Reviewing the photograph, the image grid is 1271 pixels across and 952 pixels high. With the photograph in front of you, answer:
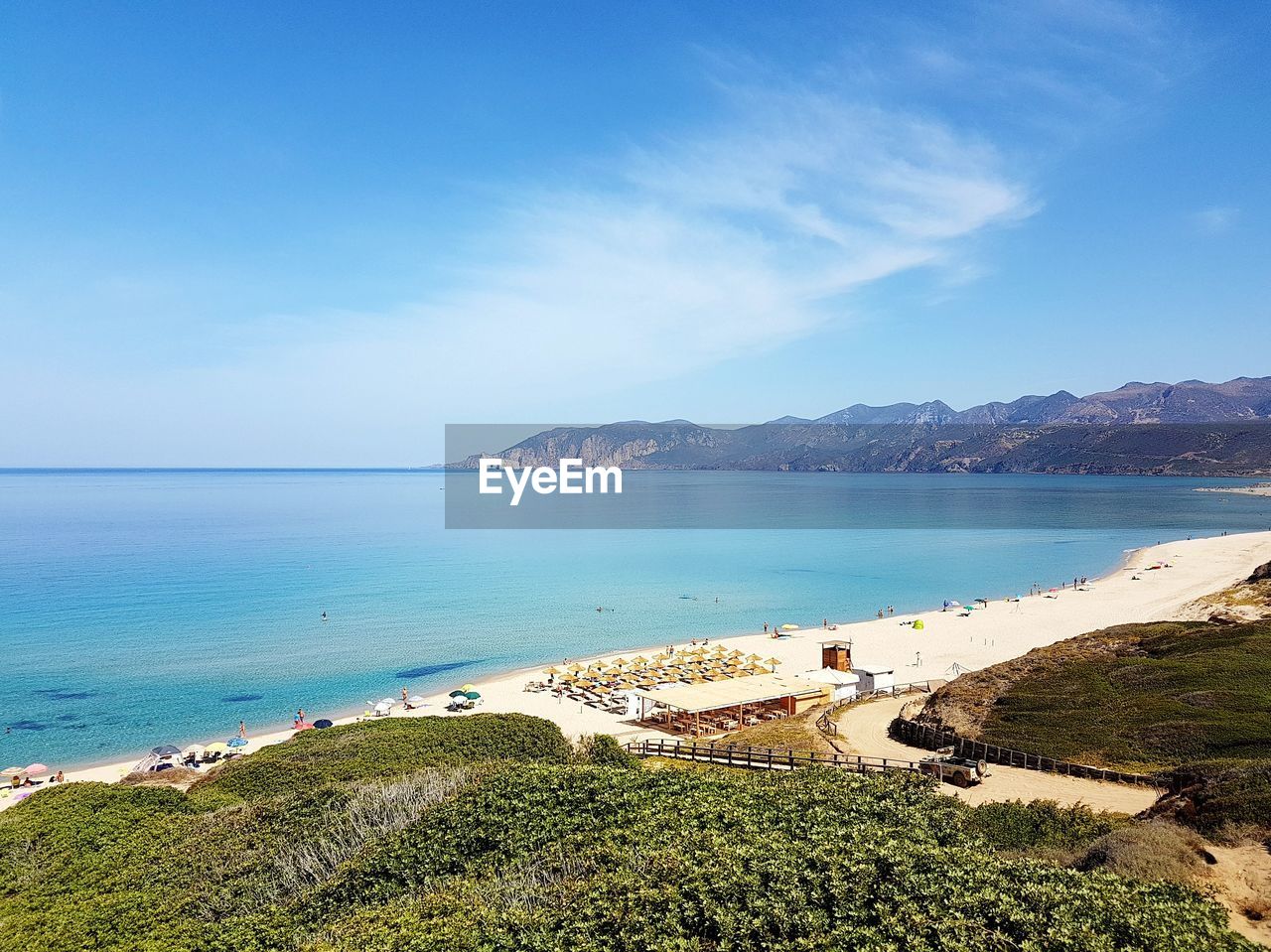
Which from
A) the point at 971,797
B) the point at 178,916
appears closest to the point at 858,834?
the point at 971,797

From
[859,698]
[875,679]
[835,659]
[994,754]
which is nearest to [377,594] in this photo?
[835,659]

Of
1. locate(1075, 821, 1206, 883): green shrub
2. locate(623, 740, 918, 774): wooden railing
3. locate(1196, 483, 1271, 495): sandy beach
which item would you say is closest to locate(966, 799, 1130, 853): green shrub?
locate(1075, 821, 1206, 883): green shrub

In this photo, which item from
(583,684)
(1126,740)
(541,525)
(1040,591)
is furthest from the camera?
(541,525)

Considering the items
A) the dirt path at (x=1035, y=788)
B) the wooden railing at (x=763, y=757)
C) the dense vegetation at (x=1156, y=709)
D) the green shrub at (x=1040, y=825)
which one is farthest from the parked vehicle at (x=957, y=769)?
the green shrub at (x=1040, y=825)

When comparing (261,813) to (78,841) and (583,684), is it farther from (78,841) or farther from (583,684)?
(583,684)

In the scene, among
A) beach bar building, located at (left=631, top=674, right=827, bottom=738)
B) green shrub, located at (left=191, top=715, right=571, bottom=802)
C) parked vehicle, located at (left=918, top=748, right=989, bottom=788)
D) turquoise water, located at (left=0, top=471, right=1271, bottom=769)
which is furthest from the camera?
turquoise water, located at (left=0, top=471, right=1271, bottom=769)

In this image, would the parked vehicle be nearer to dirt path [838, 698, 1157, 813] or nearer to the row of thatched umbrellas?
dirt path [838, 698, 1157, 813]
